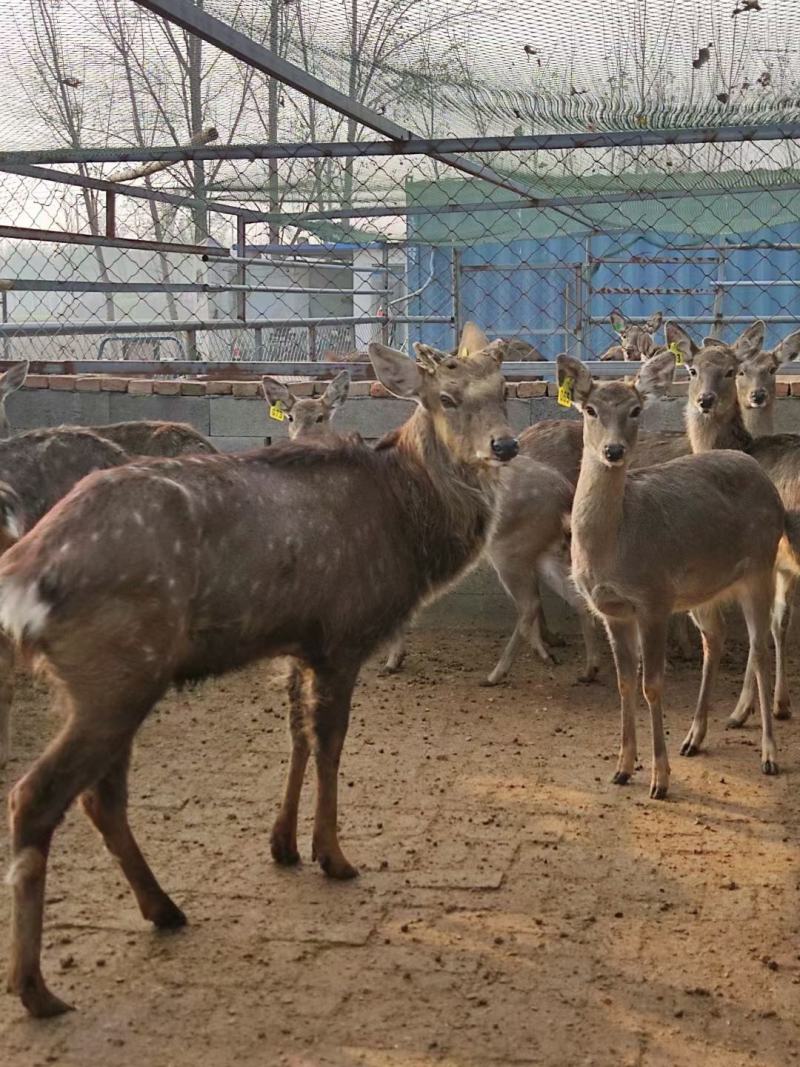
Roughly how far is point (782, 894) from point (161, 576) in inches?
98.3

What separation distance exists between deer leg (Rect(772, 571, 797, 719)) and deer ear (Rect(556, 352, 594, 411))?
1704 mm

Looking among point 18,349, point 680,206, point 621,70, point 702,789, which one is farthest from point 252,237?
point 702,789

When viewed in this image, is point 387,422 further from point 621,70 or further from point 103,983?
point 103,983

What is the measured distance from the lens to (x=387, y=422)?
8.66 meters

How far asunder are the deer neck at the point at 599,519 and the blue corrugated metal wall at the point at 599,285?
797cm

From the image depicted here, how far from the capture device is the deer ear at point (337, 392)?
833cm

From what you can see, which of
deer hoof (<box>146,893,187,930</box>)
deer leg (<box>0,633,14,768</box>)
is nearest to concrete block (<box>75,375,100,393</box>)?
deer leg (<box>0,633,14,768</box>)

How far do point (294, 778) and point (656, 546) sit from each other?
82.8 inches

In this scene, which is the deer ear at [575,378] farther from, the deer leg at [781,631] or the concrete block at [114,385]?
the concrete block at [114,385]

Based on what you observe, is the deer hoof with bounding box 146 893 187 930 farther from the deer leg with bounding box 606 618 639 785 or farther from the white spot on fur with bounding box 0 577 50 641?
the deer leg with bounding box 606 618 639 785

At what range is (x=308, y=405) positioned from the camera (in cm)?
841

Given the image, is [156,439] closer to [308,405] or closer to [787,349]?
[308,405]

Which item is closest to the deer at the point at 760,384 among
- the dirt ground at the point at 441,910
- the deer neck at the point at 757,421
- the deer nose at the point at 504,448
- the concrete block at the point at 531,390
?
the deer neck at the point at 757,421

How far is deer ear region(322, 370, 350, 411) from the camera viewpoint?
27.3 ft
